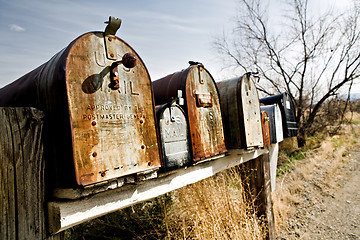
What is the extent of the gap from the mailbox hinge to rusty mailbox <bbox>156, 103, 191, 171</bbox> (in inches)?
15.5

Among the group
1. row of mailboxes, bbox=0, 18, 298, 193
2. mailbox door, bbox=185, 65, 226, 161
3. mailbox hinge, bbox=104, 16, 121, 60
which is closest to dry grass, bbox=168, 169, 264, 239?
mailbox door, bbox=185, 65, 226, 161

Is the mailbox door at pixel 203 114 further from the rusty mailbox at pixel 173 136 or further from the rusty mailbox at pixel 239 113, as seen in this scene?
the rusty mailbox at pixel 239 113

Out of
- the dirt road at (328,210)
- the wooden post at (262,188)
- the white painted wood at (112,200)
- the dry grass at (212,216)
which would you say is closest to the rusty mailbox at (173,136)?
the white painted wood at (112,200)

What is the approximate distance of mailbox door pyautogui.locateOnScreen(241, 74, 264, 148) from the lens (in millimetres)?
1827

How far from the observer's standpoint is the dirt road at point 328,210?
3.28 metres

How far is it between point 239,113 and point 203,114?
0.42 meters

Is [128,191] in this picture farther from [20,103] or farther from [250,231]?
[250,231]

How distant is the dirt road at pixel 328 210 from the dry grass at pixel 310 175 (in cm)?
3

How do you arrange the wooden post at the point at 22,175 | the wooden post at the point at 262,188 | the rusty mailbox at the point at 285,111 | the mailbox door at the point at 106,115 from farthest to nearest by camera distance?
1. the rusty mailbox at the point at 285,111
2. the wooden post at the point at 262,188
3. the mailbox door at the point at 106,115
4. the wooden post at the point at 22,175

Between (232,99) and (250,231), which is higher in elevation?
(232,99)

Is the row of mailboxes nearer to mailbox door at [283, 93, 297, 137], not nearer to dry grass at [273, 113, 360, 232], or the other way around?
mailbox door at [283, 93, 297, 137]

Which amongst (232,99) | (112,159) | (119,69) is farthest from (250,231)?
(119,69)

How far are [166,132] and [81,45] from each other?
0.58m

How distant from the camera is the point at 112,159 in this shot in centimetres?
91
